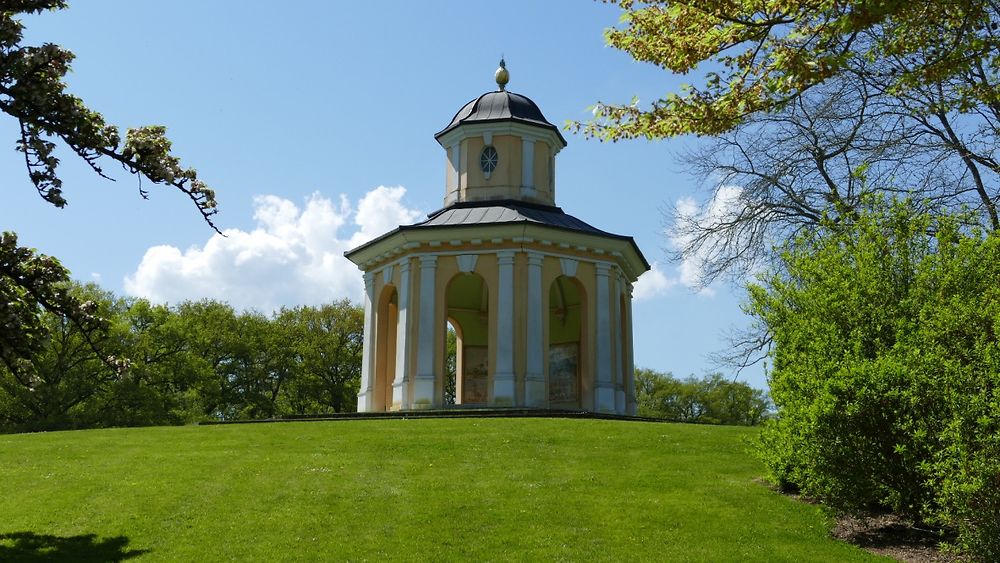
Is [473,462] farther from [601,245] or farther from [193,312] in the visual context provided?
[193,312]

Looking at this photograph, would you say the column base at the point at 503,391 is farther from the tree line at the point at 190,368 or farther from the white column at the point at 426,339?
the tree line at the point at 190,368

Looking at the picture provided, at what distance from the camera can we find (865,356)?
12773mm

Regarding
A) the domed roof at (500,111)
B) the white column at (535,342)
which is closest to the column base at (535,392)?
the white column at (535,342)

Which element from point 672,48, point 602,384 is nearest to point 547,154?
point 602,384

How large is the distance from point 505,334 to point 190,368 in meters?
25.6

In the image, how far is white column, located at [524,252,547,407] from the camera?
28.0 meters

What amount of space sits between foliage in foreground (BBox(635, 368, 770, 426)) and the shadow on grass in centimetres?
6157

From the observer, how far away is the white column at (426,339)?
2814cm

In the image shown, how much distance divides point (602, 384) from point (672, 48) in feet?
60.3

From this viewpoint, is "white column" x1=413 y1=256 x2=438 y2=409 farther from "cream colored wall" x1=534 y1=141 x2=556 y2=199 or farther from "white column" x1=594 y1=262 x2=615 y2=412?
"cream colored wall" x1=534 y1=141 x2=556 y2=199

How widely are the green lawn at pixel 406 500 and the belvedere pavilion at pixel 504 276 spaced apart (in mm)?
9274

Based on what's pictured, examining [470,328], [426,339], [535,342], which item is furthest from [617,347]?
[470,328]

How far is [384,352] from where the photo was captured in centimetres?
3148

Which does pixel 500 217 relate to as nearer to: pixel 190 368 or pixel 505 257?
pixel 505 257
